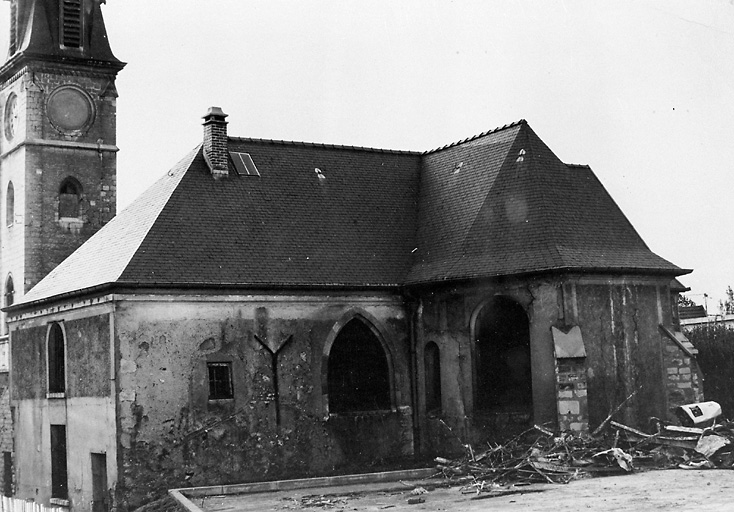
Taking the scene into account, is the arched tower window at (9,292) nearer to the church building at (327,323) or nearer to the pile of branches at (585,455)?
the church building at (327,323)

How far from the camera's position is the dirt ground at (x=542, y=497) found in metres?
18.0

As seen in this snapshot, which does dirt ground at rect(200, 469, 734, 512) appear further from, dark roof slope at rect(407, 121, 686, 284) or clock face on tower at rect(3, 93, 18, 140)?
clock face on tower at rect(3, 93, 18, 140)

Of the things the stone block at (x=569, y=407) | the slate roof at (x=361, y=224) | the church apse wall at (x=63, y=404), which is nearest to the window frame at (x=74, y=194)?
the church apse wall at (x=63, y=404)

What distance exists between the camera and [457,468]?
80.4 ft

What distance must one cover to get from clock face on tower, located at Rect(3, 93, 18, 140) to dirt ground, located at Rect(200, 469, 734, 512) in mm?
22566

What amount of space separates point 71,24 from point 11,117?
4.22 meters

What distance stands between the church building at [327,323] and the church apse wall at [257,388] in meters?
0.05

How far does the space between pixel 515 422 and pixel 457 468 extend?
8.29ft

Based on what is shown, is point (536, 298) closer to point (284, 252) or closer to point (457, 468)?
point (457, 468)

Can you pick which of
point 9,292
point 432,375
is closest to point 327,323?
point 432,375

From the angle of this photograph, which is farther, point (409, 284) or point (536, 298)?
point (409, 284)

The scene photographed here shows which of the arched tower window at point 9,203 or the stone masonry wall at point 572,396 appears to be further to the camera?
the arched tower window at point 9,203

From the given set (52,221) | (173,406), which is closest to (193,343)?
(173,406)

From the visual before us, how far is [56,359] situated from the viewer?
2928 centimetres
